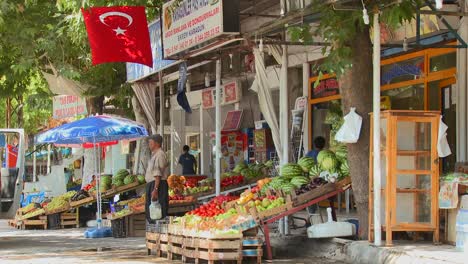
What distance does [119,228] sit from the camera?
54.1 ft

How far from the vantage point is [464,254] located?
9.48 m

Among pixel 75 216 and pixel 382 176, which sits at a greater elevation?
pixel 382 176

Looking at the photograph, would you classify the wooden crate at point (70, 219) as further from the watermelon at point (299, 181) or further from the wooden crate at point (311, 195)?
the wooden crate at point (311, 195)

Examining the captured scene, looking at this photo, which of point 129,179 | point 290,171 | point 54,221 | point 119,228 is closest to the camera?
point 290,171

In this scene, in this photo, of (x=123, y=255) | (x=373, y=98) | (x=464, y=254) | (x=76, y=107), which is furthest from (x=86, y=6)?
(x=76, y=107)

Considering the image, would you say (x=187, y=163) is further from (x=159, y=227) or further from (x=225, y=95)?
(x=159, y=227)

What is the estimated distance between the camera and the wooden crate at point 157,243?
1266cm

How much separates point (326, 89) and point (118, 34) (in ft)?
15.8

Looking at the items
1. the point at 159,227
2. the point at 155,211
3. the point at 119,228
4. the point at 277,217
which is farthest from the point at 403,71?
the point at 119,228

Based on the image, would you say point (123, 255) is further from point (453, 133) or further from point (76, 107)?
point (76, 107)

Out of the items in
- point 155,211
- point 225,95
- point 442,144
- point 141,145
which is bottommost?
point 155,211

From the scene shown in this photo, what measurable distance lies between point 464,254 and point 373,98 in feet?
8.42

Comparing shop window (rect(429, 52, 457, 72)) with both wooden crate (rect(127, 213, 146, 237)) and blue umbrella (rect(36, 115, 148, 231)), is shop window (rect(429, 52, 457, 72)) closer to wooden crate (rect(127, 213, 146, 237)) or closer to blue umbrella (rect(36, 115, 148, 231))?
blue umbrella (rect(36, 115, 148, 231))

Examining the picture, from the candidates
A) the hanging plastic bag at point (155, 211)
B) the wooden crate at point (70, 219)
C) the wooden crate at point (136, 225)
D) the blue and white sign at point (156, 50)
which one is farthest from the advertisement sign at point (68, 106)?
the hanging plastic bag at point (155, 211)
